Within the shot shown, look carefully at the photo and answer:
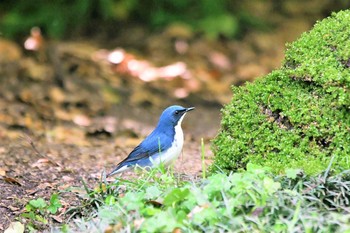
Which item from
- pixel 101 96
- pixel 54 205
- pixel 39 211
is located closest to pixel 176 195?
pixel 54 205

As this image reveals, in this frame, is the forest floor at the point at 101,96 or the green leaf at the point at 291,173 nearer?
the green leaf at the point at 291,173

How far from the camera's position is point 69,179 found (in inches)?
278

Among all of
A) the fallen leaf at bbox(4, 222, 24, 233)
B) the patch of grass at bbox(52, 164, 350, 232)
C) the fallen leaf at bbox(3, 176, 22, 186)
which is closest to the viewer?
the patch of grass at bbox(52, 164, 350, 232)

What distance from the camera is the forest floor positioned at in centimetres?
747

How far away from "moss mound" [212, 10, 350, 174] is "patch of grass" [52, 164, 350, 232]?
355mm

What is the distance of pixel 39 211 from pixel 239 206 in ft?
6.52

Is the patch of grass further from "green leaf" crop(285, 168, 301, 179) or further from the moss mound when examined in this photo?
the moss mound

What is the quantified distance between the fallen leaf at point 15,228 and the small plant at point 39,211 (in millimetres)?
91

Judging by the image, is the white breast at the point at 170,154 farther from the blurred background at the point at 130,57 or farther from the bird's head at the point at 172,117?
the blurred background at the point at 130,57

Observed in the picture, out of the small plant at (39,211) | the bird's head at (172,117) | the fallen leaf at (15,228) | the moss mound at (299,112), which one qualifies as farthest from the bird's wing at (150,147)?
→ the fallen leaf at (15,228)

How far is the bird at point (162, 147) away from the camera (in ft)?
21.7

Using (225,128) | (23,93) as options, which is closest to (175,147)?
(225,128)

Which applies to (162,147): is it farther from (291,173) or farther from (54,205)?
(291,173)

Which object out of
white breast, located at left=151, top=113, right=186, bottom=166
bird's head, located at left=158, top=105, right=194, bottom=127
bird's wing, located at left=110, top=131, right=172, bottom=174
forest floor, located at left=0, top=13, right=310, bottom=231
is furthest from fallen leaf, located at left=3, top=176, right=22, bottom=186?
bird's head, located at left=158, top=105, right=194, bottom=127
